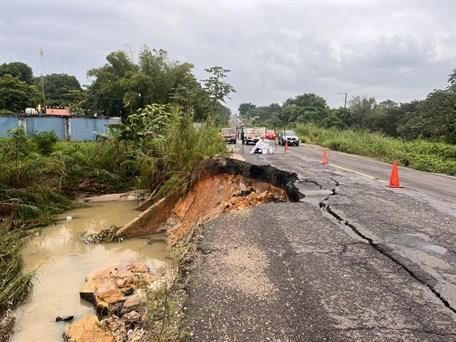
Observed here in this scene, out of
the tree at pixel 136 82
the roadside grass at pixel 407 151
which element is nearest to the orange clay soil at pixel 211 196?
the roadside grass at pixel 407 151

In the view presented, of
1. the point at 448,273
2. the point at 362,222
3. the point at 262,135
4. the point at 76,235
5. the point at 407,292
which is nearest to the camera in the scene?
the point at 407,292

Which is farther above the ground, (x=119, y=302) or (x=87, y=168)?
(x=87, y=168)

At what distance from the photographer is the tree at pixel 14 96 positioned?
4400 cm

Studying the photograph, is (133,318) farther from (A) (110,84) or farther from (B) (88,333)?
(A) (110,84)

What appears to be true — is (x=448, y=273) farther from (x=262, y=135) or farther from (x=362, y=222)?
(x=262, y=135)

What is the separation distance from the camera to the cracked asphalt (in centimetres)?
290

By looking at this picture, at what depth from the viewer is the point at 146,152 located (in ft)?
42.4

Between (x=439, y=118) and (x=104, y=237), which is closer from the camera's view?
(x=104, y=237)

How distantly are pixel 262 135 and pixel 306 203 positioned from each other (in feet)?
88.9

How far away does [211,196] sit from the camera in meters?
10.1

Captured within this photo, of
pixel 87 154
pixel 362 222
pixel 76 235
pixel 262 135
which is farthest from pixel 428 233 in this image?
pixel 262 135

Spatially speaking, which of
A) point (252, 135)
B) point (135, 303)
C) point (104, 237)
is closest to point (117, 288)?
point (135, 303)

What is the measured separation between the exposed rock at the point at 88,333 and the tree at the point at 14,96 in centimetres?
4540

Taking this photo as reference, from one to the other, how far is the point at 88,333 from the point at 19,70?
69701mm
